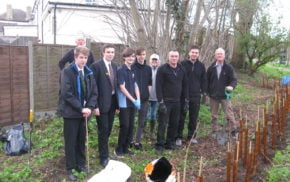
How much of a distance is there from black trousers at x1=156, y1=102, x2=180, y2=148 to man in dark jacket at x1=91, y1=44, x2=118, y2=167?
1.15 metres

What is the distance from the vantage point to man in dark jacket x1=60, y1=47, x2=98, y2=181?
4.07 m

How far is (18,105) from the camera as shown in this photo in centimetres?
768

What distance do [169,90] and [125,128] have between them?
1.08 m

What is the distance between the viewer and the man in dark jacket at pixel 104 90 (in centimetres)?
465

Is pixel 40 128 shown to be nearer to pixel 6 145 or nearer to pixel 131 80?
pixel 6 145

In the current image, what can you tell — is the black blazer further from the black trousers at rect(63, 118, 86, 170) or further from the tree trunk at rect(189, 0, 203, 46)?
the tree trunk at rect(189, 0, 203, 46)

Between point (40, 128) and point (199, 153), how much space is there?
3.69 m

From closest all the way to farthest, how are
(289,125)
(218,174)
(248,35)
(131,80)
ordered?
(218,174), (131,80), (289,125), (248,35)

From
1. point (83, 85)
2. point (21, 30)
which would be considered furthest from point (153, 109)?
point (21, 30)

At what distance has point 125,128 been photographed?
201 inches

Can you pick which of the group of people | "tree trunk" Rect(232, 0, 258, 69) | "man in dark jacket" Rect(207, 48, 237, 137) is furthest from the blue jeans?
"tree trunk" Rect(232, 0, 258, 69)

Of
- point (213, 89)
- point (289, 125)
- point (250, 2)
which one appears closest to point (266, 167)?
point (213, 89)

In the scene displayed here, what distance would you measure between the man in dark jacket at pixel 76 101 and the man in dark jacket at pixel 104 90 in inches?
11.2

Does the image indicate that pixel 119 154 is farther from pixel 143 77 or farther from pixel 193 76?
pixel 193 76
